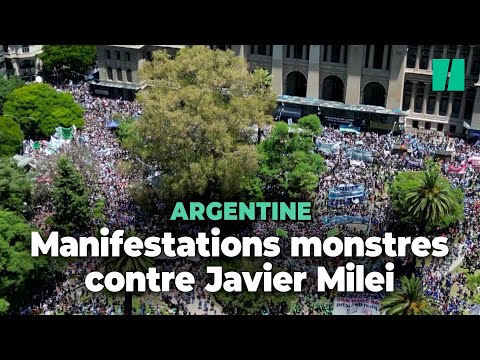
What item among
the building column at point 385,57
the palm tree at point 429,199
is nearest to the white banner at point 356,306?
the palm tree at point 429,199

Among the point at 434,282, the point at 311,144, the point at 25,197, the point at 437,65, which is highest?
the point at 437,65

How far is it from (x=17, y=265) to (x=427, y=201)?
26157mm

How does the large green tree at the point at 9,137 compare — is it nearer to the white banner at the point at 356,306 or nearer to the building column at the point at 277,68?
the building column at the point at 277,68

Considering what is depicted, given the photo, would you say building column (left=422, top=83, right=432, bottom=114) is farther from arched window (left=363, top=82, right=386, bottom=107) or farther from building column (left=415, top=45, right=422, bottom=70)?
arched window (left=363, top=82, right=386, bottom=107)

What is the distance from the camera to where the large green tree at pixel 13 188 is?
48.5 metres

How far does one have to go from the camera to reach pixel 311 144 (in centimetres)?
5447

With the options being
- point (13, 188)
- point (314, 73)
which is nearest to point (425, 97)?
point (314, 73)

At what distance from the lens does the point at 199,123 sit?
155 feet

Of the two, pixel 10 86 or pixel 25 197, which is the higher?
pixel 10 86

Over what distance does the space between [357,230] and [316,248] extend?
12.7 metres

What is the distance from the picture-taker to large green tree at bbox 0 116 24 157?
59844 mm

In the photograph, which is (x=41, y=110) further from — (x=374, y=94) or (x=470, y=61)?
(x=470, y=61)
